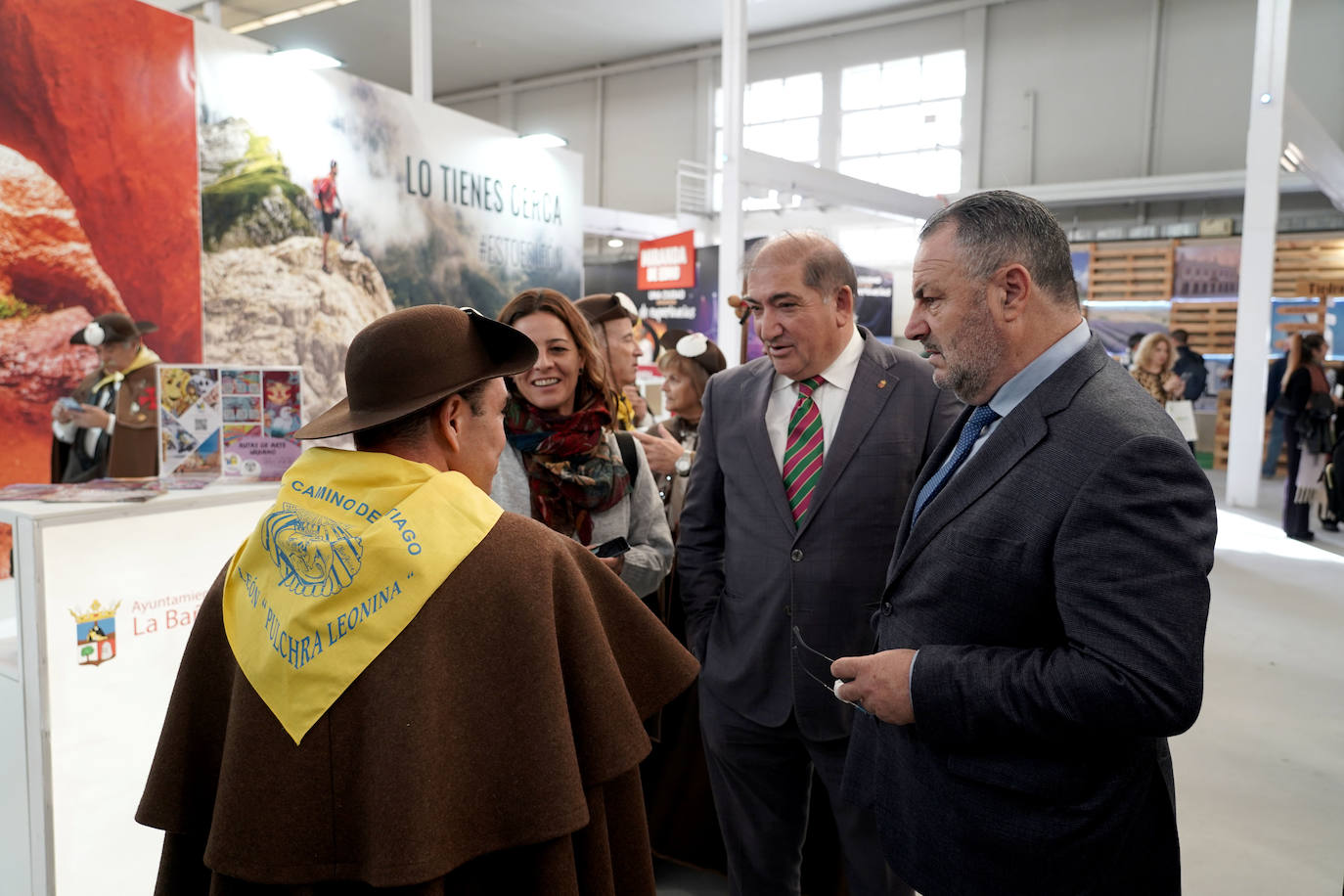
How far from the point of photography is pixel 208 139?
603 centimetres

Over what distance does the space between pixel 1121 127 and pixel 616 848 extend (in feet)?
48.1

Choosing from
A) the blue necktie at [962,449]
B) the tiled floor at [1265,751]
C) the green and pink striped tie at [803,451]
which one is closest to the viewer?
the blue necktie at [962,449]

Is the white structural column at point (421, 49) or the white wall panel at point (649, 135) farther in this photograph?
the white wall panel at point (649, 135)

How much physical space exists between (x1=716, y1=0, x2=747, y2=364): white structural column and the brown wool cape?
18.1 ft

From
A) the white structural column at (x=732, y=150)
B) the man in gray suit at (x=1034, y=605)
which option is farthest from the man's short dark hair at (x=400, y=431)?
the white structural column at (x=732, y=150)

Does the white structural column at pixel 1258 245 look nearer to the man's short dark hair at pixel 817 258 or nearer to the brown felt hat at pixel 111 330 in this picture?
the man's short dark hair at pixel 817 258

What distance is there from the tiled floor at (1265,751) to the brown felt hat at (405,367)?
7.17 feet

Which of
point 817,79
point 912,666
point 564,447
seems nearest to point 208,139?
point 564,447

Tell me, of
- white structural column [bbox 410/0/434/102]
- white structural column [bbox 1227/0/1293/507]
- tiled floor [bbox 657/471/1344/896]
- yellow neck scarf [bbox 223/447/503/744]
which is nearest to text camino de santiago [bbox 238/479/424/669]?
yellow neck scarf [bbox 223/447/503/744]

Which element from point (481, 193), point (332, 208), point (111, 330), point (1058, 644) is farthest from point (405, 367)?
point (481, 193)

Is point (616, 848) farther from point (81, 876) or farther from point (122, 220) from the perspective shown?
point (122, 220)

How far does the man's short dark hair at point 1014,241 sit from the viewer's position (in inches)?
53.8

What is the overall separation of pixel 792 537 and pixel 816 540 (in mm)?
56

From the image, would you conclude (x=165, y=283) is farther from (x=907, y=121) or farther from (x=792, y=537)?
(x=907, y=121)
